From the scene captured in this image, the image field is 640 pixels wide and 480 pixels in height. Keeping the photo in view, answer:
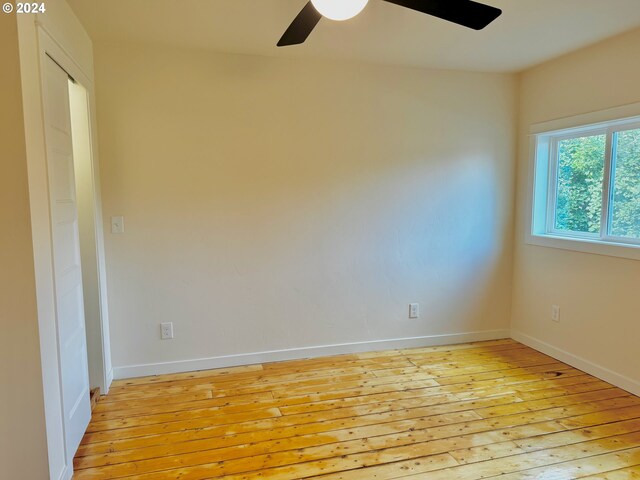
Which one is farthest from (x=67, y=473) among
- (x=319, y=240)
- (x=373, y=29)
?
(x=373, y=29)

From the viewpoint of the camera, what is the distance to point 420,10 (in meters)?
1.71

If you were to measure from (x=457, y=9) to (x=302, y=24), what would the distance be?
2.15ft

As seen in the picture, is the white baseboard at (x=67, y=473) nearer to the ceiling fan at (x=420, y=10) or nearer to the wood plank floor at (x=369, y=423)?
the wood plank floor at (x=369, y=423)

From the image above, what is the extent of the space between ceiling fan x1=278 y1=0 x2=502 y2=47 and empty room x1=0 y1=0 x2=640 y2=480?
0.02m

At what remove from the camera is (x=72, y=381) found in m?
2.12

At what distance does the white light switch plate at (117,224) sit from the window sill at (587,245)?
3273 millimetres

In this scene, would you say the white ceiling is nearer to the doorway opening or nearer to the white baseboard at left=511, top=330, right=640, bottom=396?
the doorway opening

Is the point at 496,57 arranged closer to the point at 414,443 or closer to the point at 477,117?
the point at 477,117

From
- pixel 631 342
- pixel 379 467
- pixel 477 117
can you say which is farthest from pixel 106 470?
pixel 477 117

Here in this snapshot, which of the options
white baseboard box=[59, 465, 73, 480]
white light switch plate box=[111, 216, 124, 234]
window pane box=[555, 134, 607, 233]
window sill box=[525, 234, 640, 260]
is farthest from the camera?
window pane box=[555, 134, 607, 233]

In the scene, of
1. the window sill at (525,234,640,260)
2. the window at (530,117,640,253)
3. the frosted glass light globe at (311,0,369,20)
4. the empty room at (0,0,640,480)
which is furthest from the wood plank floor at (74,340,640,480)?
the frosted glass light globe at (311,0,369,20)

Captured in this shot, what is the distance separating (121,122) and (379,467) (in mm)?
2683

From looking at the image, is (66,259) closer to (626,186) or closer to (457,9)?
(457,9)

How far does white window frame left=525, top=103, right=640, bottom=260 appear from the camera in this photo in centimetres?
282
